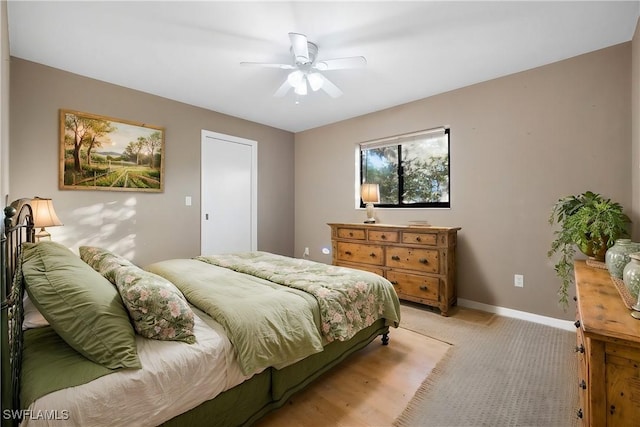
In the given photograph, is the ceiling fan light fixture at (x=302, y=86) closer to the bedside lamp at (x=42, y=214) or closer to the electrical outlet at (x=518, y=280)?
the bedside lamp at (x=42, y=214)

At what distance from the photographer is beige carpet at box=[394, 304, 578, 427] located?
1559mm

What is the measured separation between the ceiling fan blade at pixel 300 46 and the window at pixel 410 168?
191cm

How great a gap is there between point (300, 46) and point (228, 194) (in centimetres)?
260

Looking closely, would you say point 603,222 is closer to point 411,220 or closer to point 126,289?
point 411,220

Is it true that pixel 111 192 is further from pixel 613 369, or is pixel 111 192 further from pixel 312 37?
pixel 613 369

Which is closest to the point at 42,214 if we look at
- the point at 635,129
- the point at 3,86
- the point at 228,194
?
the point at 3,86

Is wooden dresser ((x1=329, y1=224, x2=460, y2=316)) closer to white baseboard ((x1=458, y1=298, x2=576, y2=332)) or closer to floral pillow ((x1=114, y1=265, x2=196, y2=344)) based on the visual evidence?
white baseboard ((x1=458, y1=298, x2=576, y2=332))

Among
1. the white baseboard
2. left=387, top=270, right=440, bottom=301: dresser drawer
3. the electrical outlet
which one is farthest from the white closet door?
the electrical outlet

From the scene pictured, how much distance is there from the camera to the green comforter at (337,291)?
1751 millimetres

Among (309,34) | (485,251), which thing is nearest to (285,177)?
(309,34)

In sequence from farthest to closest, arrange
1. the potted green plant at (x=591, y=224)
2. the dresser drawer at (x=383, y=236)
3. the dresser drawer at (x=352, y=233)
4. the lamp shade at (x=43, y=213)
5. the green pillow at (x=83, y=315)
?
the dresser drawer at (x=352, y=233)
the dresser drawer at (x=383, y=236)
the lamp shade at (x=43, y=213)
the potted green plant at (x=591, y=224)
the green pillow at (x=83, y=315)

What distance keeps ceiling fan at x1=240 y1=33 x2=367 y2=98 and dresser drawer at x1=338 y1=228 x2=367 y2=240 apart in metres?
1.66

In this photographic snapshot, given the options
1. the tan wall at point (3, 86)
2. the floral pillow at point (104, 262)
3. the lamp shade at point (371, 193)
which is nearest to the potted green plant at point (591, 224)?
the lamp shade at point (371, 193)

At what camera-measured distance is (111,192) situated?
3.14 meters
